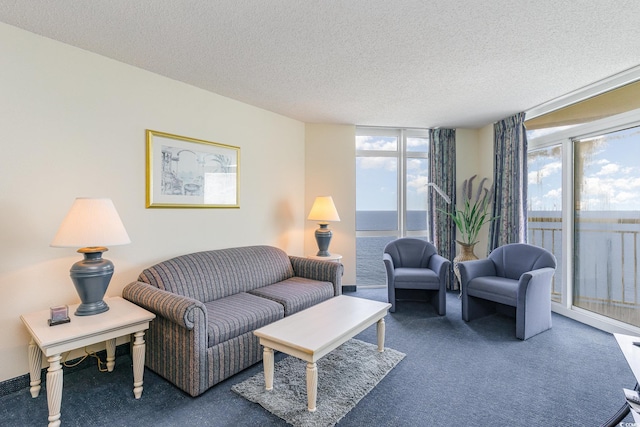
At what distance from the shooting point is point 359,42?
215cm

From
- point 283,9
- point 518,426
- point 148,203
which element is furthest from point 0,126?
point 518,426

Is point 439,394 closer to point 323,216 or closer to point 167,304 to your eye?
point 167,304

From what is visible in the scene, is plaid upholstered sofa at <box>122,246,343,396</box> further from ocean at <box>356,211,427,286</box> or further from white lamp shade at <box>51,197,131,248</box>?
ocean at <box>356,211,427,286</box>

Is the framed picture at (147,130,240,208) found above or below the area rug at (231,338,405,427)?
above

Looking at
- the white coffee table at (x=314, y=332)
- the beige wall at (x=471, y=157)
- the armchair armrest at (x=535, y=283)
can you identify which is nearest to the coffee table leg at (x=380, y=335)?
the white coffee table at (x=314, y=332)

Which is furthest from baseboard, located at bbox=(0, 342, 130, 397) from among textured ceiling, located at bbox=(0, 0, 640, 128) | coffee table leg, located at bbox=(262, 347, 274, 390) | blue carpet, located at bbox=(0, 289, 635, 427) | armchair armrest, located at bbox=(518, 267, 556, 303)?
armchair armrest, located at bbox=(518, 267, 556, 303)

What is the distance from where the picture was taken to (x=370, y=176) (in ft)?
15.2

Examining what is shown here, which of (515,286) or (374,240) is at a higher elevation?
(374,240)

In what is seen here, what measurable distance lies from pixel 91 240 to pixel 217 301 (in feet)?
3.60

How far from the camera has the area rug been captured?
1760mm

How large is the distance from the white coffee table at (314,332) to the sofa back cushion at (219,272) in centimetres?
85

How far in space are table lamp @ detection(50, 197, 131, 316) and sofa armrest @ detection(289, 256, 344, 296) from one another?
1899mm

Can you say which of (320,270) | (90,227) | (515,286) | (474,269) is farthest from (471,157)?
(90,227)

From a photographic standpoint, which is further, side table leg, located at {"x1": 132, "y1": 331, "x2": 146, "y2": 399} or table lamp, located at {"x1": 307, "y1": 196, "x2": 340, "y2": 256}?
table lamp, located at {"x1": 307, "y1": 196, "x2": 340, "y2": 256}
